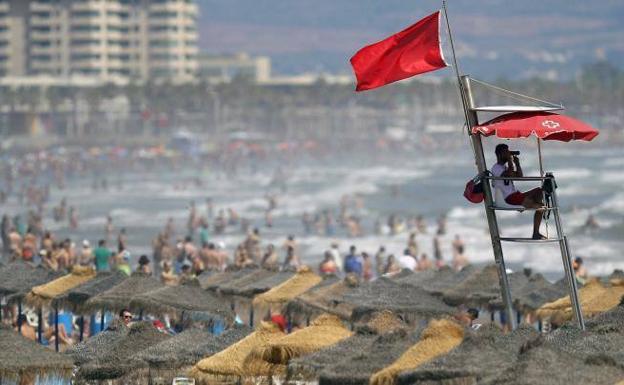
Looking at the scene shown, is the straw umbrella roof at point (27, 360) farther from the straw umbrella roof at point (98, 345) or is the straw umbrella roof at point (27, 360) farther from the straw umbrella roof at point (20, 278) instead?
the straw umbrella roof at point (20, 278)

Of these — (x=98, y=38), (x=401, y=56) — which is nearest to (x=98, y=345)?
(x=401, y=56)

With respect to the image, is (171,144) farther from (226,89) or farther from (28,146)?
(226,89)

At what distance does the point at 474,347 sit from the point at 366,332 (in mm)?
1827

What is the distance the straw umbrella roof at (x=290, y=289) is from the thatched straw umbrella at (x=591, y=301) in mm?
3084

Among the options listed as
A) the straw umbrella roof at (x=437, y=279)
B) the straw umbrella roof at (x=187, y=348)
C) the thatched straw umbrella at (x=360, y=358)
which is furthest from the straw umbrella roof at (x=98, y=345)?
the straw umbrella roof at (x=437, y=279)

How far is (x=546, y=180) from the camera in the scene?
13.2 metres

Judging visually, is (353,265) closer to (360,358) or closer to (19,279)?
(19,279)

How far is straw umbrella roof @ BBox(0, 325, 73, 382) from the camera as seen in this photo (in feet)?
46.1

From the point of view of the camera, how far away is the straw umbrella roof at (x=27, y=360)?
1405cm

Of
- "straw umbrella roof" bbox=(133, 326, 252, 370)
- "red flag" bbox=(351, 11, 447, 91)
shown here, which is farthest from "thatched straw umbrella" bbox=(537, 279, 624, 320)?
"red flag" bbox=(351, 11, 447, 91)

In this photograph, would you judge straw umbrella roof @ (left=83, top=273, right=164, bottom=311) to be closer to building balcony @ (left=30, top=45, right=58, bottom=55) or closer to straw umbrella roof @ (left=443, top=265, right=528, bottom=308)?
straw umbrella roof @ (left=443, top=265, right=528, bottom=308)

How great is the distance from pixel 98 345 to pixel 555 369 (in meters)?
5.57

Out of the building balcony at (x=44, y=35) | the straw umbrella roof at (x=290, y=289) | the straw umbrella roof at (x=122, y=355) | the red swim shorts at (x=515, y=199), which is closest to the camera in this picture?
the red swim shorts at (x=515, y=199)

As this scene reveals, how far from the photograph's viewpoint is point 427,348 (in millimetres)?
12602
